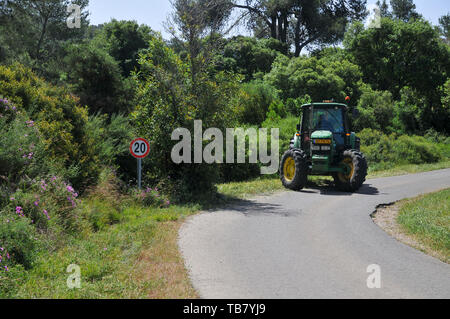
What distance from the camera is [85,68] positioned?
23062mm

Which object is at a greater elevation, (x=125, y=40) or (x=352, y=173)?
(x=125, y=40)

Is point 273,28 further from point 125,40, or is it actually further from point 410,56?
point 125,40

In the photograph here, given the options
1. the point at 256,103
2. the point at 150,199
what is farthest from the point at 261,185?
the point at 256,103

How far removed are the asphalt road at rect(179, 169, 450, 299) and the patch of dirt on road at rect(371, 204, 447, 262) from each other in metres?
0.22

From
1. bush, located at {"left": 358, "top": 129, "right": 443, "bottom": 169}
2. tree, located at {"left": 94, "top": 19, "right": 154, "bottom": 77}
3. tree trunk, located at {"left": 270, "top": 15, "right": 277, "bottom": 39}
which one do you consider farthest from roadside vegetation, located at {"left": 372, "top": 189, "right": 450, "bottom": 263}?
tree trunk, located at {"left": 270, "top": 15, "right": 277, "bottom": 39}

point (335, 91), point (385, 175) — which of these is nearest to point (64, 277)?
point (385, 175)

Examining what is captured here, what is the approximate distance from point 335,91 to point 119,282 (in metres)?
25.8

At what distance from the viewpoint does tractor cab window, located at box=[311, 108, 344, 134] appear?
→ 620 inches

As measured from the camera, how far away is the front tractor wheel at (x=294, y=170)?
49.0ft

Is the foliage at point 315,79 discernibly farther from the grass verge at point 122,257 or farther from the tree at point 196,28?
the grass verge at point 122,257

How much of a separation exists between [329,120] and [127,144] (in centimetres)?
738

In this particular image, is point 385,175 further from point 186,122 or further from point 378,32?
point 378,32

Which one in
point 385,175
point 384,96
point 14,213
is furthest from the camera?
point 384,96

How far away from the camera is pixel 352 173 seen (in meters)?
14.6
